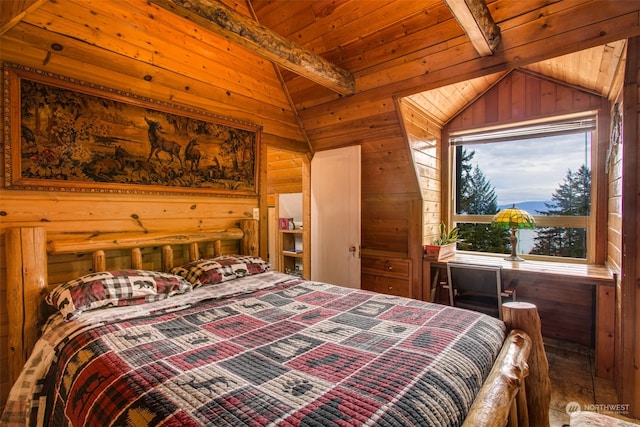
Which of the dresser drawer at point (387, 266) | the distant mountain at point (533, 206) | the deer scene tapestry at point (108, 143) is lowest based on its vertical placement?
the dresser drawer at point (387, 266)

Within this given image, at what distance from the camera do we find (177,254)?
262cm

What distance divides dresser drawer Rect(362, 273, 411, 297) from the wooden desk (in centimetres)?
21

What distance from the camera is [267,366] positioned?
1.18m

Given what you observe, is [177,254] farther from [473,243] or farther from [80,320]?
[473,243]

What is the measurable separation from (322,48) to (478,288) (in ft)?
8.47

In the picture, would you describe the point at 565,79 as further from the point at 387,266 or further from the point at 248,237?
the point at 248,237

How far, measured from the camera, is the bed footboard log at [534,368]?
4.86 ft

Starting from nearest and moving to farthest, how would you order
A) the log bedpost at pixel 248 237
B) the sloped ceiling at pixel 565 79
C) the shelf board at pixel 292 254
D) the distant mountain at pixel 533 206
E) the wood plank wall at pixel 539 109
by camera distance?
1. the sloped ceiling at pixel 565 79
2. the wood plank wall at pixel 539 109
3. the log bedpost at pixel 248 237
4. the distant mountain at pixel 533 206
5. the shelf board at pixel 292 254

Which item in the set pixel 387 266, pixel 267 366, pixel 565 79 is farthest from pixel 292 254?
pixel 565 79

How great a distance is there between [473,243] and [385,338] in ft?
9.09

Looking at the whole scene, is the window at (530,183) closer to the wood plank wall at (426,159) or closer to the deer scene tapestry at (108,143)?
the wood plank wall at (426,159)

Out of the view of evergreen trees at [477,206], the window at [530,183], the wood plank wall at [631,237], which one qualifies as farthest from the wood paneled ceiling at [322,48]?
the view of evergreen trees at [477,206]

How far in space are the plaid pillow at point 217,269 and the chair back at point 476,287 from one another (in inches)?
67.6

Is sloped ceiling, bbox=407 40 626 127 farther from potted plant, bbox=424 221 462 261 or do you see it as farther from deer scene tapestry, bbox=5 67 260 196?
deer scene tapestry, bbox=5 67 260 196
